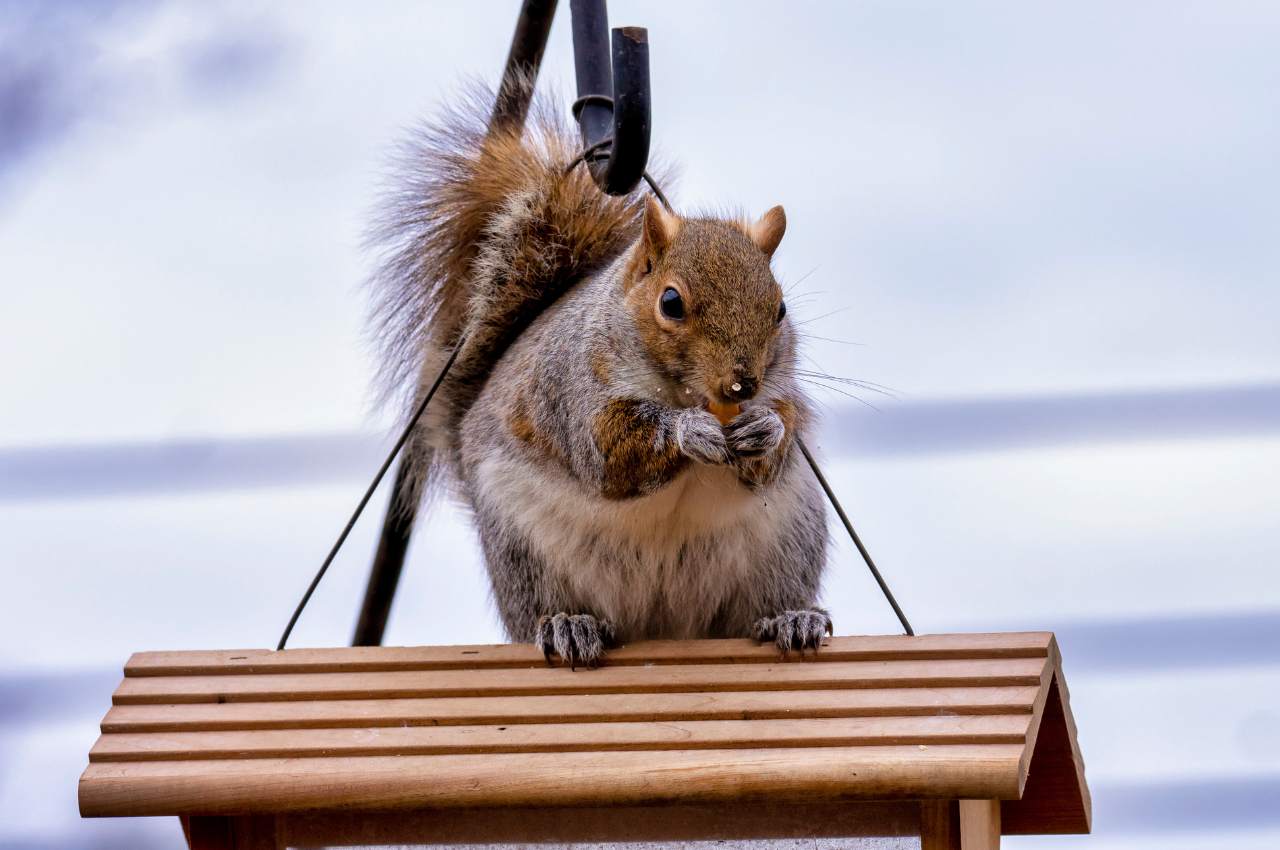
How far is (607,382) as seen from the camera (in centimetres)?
193

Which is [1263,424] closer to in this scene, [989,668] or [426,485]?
[426,485]

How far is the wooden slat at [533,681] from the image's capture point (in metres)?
1.59

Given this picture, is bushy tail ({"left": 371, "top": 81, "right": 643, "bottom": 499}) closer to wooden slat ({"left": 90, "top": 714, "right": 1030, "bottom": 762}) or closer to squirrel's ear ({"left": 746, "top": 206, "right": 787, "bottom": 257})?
squirrel's ear ({"left": 746, "top": 206, "right": 787, "bottom": 257})

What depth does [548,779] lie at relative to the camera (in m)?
1.45

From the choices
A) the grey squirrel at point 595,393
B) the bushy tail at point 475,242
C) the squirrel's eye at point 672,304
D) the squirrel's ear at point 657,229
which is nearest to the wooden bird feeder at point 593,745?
the grey squirrel at point 595,393

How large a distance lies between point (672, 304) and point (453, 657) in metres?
0.46

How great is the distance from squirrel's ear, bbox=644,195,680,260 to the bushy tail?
45 centimetres

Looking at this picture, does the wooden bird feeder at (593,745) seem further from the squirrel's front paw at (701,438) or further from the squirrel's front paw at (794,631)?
the squirrel's front paw at (701,438)

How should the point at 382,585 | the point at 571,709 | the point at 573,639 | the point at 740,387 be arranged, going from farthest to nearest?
the point at 382,585 → the point at 573,639 → the point at 740,387 → the point at 571,709

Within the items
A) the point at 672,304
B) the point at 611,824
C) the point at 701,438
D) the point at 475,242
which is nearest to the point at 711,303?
the point at 672,304

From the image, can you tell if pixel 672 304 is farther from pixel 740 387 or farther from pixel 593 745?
pixel 593 745

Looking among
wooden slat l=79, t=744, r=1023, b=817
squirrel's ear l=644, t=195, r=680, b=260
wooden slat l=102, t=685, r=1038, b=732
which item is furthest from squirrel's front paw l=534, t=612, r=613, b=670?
squirrel's ear l=644, t=195, r=680, b=260

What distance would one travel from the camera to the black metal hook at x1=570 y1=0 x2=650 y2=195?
4.94 feet

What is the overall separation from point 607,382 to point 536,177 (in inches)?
22.1
